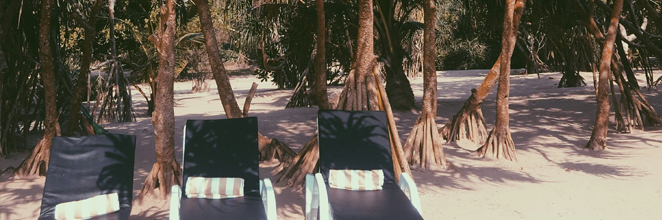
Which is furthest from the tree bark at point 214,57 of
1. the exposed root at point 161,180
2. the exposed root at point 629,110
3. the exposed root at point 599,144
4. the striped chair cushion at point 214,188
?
the exposed root at point 629,110

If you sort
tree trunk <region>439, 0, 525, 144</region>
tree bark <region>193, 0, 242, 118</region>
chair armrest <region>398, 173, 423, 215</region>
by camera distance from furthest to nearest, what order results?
tree trunk <region>439, 0, 525, 144</region>
tree bark <region>193, 0, 242, 118</region>
chair armrest <region>398, 173, 423, 215</region>

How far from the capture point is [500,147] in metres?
6.67

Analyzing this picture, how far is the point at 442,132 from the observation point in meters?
7.95

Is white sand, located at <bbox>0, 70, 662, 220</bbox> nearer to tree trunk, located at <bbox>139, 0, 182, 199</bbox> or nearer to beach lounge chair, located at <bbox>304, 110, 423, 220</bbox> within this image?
tree trunk, located at <bbox>139, 0, 182, 199</bbox>

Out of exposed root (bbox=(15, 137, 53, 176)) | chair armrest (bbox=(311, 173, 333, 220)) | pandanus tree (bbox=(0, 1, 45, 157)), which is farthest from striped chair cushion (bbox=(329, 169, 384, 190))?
pandanus tree (bbox=(0, 1, 45, 157))

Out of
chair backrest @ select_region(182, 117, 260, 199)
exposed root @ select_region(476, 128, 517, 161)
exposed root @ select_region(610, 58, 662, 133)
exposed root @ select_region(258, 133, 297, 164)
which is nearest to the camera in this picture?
chair backrest @ select_region(182, 117, 260, 199)

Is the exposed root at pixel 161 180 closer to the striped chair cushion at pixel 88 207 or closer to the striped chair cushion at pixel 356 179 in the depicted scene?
the striped chair cushion at pixel 88 207

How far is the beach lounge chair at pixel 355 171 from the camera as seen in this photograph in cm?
400

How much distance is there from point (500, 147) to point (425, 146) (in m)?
1.12

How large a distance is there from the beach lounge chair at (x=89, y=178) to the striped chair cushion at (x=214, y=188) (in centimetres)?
48

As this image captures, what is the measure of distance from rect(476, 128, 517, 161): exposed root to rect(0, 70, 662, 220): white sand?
163 mm

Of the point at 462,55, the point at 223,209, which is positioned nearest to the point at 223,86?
the point at 223,209

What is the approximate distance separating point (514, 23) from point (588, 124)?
2880mm

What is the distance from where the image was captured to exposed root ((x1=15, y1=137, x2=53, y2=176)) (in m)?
6.29
